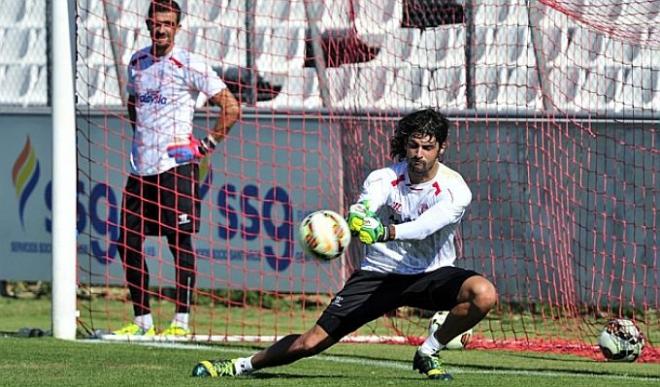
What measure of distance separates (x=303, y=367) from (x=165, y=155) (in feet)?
7.76

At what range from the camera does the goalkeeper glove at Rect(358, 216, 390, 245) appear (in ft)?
23.7

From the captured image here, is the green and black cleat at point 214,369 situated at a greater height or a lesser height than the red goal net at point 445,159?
lesser

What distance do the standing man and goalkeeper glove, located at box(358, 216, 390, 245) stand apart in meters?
3.11

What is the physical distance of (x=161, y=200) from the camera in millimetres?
10234

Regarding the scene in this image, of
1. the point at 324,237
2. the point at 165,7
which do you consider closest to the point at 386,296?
the point at 324,237

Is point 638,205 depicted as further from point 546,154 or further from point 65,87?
point 65,87

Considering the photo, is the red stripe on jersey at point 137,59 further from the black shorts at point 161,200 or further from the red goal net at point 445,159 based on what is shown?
the black shorts at point 161,200

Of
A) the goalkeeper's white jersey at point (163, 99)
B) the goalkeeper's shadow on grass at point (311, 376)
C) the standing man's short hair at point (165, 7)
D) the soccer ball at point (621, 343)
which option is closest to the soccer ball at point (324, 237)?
the goalkeeper's shadow on grass at point (311, 376)

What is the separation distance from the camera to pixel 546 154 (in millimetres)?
11578

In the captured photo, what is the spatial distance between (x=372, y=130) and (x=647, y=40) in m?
2.63

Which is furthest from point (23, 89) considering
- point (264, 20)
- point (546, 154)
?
point (546, 154)

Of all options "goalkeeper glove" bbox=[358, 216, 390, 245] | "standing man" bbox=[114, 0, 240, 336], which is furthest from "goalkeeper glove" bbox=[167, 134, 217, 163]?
"goalkeeper glove" bbox=[358, 216, 390, 245]

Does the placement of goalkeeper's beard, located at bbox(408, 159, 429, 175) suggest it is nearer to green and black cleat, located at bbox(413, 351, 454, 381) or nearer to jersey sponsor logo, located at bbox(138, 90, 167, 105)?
green and black cleat, located at bbox(413, 351, 454, 381)

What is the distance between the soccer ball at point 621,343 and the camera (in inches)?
361
